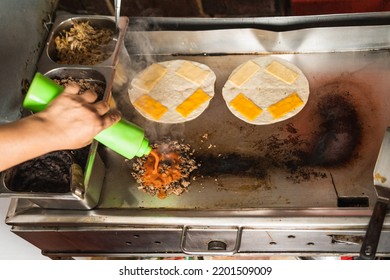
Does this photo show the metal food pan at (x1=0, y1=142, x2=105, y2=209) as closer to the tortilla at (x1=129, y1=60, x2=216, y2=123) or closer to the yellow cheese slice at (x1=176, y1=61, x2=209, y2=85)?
the tortilla at (x1=129, y1=60, x2=216, y2=123)

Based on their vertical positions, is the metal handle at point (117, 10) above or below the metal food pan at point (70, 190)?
above

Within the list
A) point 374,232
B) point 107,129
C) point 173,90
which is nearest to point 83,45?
point 173,90

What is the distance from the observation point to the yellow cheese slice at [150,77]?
3324 millimetres

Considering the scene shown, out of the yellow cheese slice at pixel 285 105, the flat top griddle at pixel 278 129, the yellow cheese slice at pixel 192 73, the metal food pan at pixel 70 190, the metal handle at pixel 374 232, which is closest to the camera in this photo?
the metal handle at pixel 374 232

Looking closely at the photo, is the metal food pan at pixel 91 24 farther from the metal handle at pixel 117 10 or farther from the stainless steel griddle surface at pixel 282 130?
the stainless steel griddle surface at pixel 282 130

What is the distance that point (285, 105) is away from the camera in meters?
3.11

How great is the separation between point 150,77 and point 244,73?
701mm

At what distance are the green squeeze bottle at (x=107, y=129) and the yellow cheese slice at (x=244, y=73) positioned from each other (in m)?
0.96

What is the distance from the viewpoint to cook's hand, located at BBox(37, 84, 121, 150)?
81.0 inches

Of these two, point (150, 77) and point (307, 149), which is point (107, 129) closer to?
point (150, 77)

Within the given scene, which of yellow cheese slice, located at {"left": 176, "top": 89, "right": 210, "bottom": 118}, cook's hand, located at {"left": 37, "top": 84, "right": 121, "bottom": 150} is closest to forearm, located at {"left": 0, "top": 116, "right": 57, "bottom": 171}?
cook's hand, located at {"left": 37, "top": 84, "right": 121, "bottom": 150}

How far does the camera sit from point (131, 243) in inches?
113

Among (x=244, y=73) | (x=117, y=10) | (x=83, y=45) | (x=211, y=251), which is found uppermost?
(x=117, y=10)

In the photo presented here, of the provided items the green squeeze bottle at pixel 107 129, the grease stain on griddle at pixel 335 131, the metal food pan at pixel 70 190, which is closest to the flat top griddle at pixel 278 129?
the grease stain on griddle at pixel 335 131
